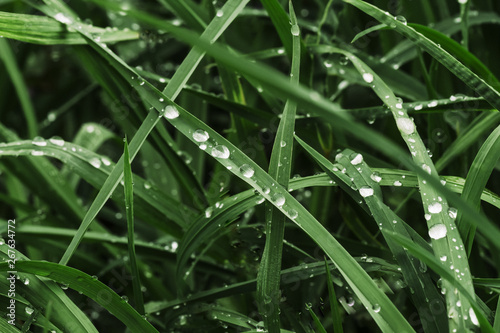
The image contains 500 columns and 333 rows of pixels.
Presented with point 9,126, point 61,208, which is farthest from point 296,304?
point 9,126

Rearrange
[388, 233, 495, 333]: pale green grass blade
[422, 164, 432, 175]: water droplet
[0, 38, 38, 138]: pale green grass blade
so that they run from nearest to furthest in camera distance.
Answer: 1. [388, 233, 495, 333]: pale green grass blade
2. [422, 164, 432, 175]: water droplet
3. [0, 38, 38, 138]: pale green grass blade

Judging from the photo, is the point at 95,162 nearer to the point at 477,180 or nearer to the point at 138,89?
the point at 138,89

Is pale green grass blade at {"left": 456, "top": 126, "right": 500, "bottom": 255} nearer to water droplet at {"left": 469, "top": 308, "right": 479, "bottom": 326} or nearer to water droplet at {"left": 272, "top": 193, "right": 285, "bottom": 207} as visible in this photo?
water droplet at {"left": 469, "top": 308, "right": 479, "bottom": 326}

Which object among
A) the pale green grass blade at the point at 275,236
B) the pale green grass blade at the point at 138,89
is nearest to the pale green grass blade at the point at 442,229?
the pale green grass blade at the point at 275,236

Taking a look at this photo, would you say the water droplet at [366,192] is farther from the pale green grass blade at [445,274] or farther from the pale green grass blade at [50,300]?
the pale green grass blade at [50,300]

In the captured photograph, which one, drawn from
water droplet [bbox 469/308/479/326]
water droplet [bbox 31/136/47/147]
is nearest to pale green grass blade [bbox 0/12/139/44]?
water droplet [bbox 31/136/47/147]

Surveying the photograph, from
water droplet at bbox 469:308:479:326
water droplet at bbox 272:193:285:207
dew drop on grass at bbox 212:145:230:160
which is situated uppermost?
dew drop on grass at bbox 212:145:230:160

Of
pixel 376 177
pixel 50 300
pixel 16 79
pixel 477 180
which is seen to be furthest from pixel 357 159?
pixel 16 79
